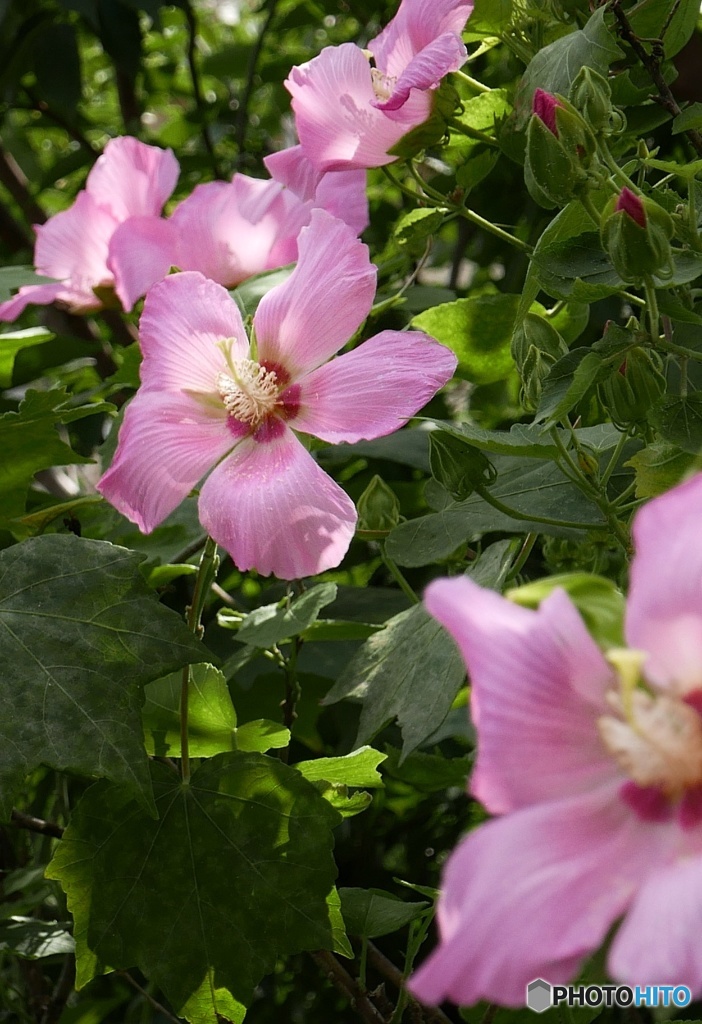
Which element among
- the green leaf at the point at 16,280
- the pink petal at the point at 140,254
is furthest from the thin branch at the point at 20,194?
the pink petal at the point at 140,254

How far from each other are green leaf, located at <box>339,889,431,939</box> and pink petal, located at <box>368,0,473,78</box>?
1.71 feet

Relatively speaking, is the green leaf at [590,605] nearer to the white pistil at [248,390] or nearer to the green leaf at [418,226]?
the white pistil at [248,390]

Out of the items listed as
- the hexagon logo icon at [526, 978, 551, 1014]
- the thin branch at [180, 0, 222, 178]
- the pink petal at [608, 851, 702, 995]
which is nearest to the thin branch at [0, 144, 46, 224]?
the thin branch at [180, 0, 222, 178]

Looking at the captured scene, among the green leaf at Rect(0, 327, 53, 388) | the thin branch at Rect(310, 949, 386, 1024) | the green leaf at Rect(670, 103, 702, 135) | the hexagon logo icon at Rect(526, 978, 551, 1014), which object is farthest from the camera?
the green leaf at Rect(0, 327, 53, 388)

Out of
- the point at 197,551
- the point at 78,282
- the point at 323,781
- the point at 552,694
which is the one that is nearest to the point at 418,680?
the point at 323,781

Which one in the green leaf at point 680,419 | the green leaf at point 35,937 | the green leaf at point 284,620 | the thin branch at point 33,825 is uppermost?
the green leaf at point 680,419

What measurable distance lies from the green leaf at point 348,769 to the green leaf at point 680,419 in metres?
0.27

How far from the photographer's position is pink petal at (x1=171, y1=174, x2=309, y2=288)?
0.86 metres

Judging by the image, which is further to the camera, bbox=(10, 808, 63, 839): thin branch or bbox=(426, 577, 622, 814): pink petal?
bbox=(10, 808, 63, 839): thin branch

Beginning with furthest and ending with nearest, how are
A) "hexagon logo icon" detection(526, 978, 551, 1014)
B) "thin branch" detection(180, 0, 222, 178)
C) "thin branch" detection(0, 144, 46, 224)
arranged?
"thin branch" detection(0, 144, 46, 224), "thin branch" detection(180, 0, 222, 178), "hexagon logo icon" detection(526, 978, 551, 1014)

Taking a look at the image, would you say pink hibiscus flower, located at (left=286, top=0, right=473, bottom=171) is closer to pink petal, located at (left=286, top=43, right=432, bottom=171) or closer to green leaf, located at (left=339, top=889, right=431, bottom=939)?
pink petal, located at (left=286, top=43, right=432, bottom=171)

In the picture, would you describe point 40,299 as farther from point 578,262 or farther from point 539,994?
point 539,994

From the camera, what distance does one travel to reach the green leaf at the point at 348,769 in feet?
2.32

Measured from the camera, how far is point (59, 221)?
3.32 ft
